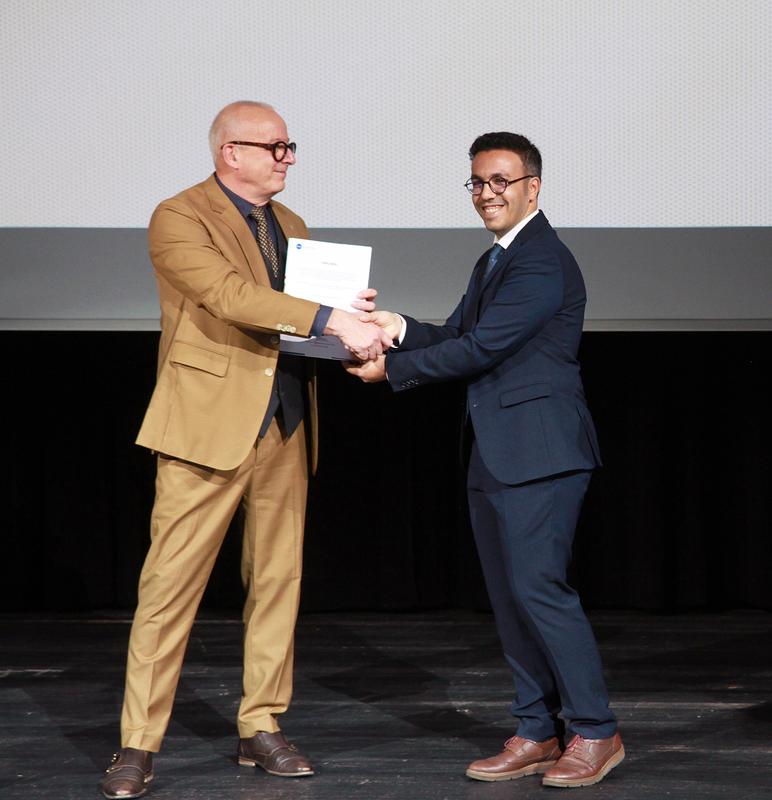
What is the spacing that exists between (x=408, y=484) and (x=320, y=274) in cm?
289

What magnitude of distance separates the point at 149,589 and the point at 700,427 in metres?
3.37

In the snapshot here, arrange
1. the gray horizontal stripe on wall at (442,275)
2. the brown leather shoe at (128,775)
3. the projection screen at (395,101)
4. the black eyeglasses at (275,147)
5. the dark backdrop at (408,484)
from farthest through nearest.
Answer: the dark backdrop at (408,484) → the gray horizontal stripe on wall at (442,275) → the projection screen at (395,101) → the black eyeglasses at (275,147) → the brown leather shoe at (128,775)

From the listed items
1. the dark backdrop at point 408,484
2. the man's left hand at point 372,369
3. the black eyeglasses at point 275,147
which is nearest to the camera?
the black eyeglasses at point 275,147

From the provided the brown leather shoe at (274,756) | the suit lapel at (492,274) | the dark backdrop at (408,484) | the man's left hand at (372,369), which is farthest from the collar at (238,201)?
the dark backdrop at (408,484)

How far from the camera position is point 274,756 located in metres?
2.40

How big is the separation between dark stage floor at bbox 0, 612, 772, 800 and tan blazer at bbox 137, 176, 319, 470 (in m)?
0.73

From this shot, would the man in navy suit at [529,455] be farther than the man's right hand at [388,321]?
No

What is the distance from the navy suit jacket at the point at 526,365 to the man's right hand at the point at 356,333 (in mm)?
86

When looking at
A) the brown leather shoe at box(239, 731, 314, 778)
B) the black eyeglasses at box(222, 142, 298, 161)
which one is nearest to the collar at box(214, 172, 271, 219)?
the black eyeglasses at box(222, 142, 298, 161)

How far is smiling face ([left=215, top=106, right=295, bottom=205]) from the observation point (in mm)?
2434

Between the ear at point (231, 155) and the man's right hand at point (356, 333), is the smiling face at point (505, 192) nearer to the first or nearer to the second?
the man's right hand at point (356, 333)

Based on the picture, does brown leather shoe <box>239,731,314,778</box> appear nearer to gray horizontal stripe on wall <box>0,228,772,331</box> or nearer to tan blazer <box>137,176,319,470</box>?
tan blazer <box>137,176,319,470</box>

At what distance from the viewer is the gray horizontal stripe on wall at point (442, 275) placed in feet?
10.9

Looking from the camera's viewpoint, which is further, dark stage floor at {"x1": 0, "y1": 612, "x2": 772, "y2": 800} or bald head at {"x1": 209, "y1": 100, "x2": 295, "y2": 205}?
bald head at {"x1": 209, "y1": 100, "x2": 295, "y2": 205}
